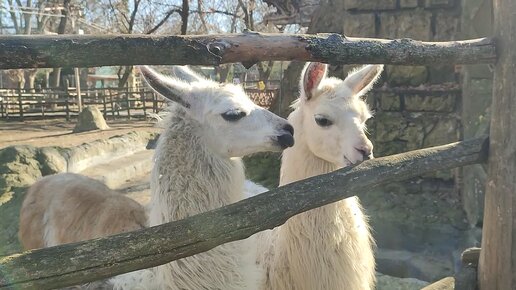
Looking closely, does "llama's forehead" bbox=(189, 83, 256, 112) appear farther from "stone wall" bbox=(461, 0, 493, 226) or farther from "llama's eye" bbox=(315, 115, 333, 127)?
"stone wall" bbox=(461, 0, 493, 226)

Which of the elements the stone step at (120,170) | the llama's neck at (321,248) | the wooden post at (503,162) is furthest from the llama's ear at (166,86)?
the stone step at (120,170)

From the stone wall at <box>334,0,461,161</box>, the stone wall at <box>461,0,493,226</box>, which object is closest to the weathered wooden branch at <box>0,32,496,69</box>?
the stone wall at <box>461,0,493,226</box>

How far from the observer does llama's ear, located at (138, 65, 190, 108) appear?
7.63ft

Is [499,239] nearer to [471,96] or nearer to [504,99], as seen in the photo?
[504,99]

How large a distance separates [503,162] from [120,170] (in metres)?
7.66

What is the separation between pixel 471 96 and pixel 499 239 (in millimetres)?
4222

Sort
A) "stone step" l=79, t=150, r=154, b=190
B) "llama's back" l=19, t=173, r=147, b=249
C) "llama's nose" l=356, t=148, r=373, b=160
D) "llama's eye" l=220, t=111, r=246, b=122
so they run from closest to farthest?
"llama's eye" l=220, t=111, r=246, b=122 < "llama's nose" l=356, t=148, r=373, b=160 < "llama's back" l=19, t=173, r=147, b=249 < "stone step" l=79, t=150, r=154, b=190

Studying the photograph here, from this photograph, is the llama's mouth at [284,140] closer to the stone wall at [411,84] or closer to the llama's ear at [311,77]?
the llama's ear at [311,77]

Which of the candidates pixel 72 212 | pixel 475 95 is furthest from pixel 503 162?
pixel 475 95

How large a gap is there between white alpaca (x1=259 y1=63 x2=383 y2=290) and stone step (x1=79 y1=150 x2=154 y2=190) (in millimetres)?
5489

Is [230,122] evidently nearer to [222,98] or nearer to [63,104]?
[222,98]

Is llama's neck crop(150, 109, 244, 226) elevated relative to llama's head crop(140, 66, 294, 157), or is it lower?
lower

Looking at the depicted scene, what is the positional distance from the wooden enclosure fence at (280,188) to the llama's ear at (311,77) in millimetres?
973

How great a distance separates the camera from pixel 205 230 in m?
1.54
